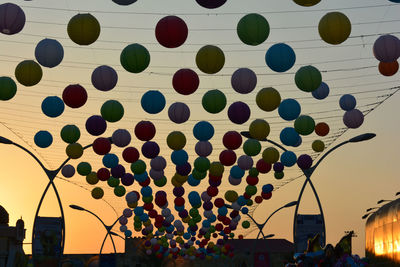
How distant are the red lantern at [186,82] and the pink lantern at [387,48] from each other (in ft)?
12.4

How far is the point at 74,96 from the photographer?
57.4ft

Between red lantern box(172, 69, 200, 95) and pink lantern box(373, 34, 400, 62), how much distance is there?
12.4 feet

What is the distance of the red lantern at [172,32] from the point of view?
45.4 ft

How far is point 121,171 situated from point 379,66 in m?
11.5

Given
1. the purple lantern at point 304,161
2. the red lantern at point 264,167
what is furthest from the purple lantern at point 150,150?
the purple lantern at point 304,161

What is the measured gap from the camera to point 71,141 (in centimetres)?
2109

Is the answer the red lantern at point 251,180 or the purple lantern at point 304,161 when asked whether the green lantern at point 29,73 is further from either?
the red lantern at point 251,180

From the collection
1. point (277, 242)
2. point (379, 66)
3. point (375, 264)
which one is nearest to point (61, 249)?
point (375, 264)

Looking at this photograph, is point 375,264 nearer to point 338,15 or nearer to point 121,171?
point 121,171

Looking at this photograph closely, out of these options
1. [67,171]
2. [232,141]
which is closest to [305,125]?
[232,141]

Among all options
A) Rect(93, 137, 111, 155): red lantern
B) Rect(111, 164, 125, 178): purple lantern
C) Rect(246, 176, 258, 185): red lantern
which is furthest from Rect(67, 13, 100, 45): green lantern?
Rect(246, 176, 258, 185): red lantern

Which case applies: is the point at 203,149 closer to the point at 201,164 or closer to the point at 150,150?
the point at 201,164

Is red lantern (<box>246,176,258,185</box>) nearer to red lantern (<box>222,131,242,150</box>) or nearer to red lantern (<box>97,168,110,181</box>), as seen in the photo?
red lantern (<box>97,168,110,181</box>)

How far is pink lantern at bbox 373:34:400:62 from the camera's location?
600 inches
